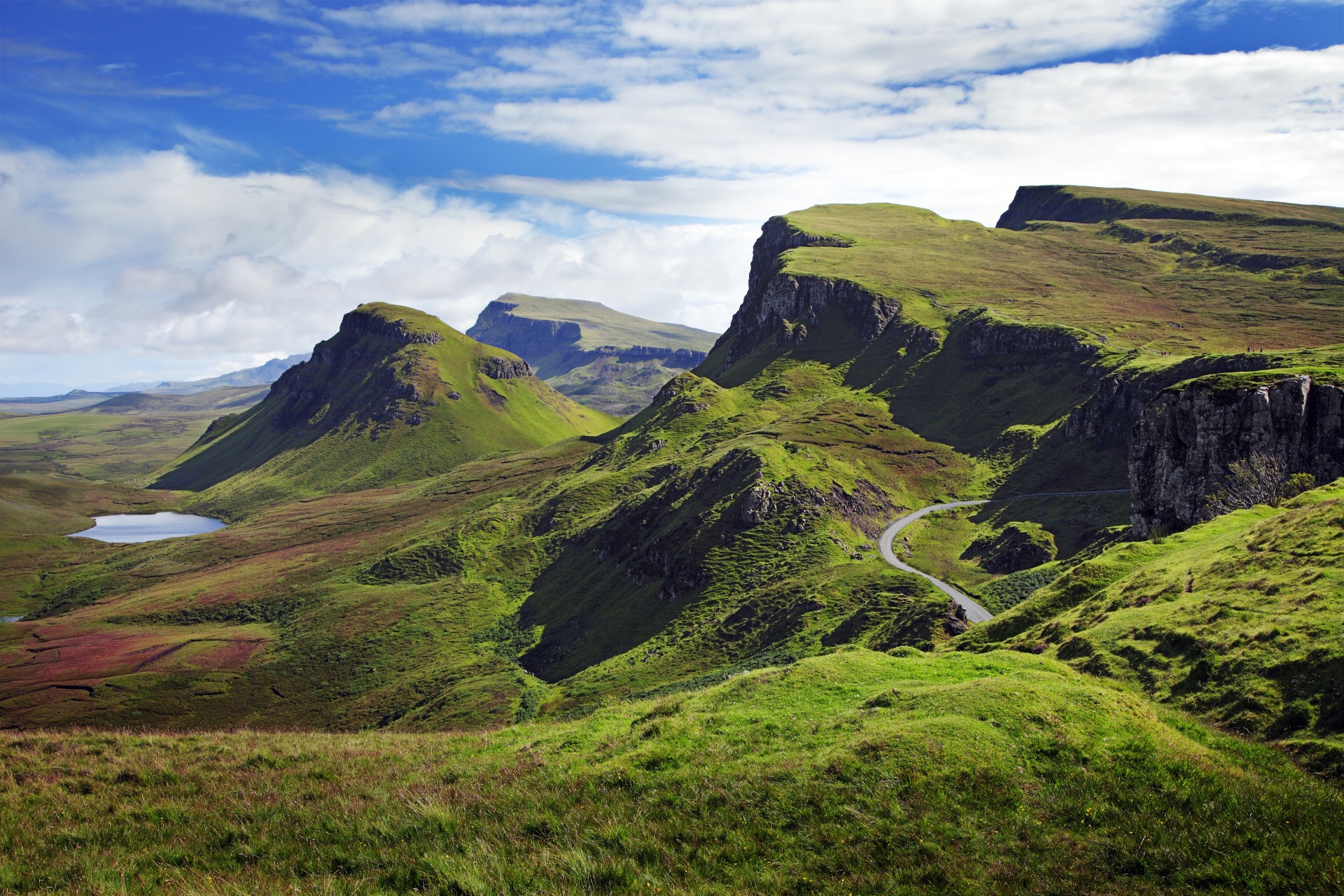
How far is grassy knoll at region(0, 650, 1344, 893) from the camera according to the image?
581 inches

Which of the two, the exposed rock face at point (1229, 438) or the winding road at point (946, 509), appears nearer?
the exposed rock face at point (1229, 438)

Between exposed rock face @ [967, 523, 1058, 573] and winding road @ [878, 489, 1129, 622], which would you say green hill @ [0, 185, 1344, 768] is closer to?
exposed rock face @ [967, 523, 1058, 573]

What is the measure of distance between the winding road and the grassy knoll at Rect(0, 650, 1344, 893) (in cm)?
6906

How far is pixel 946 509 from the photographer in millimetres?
153625

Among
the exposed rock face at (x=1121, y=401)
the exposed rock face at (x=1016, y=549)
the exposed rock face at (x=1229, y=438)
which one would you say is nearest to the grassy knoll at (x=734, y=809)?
the exposed rock face at (x=1229, y=438)

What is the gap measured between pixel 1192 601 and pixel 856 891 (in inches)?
1225

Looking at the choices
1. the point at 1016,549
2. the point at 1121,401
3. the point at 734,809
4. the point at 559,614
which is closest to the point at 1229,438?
the point at 1016,549

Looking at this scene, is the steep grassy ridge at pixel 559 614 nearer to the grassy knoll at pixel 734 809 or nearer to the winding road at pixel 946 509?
the winding road at pixel 946 509

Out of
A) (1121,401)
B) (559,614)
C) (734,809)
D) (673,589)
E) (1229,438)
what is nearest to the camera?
(734,809)

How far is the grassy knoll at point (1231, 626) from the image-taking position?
24688mm

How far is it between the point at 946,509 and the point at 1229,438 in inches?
2815

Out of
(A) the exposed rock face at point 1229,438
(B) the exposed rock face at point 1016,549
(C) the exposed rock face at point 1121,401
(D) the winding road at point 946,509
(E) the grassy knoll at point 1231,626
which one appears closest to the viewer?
(E) the grassy knoll at point 1231,626

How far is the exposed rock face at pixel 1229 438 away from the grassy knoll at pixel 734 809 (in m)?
73.8

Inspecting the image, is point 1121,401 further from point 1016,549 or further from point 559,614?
point 559,614
